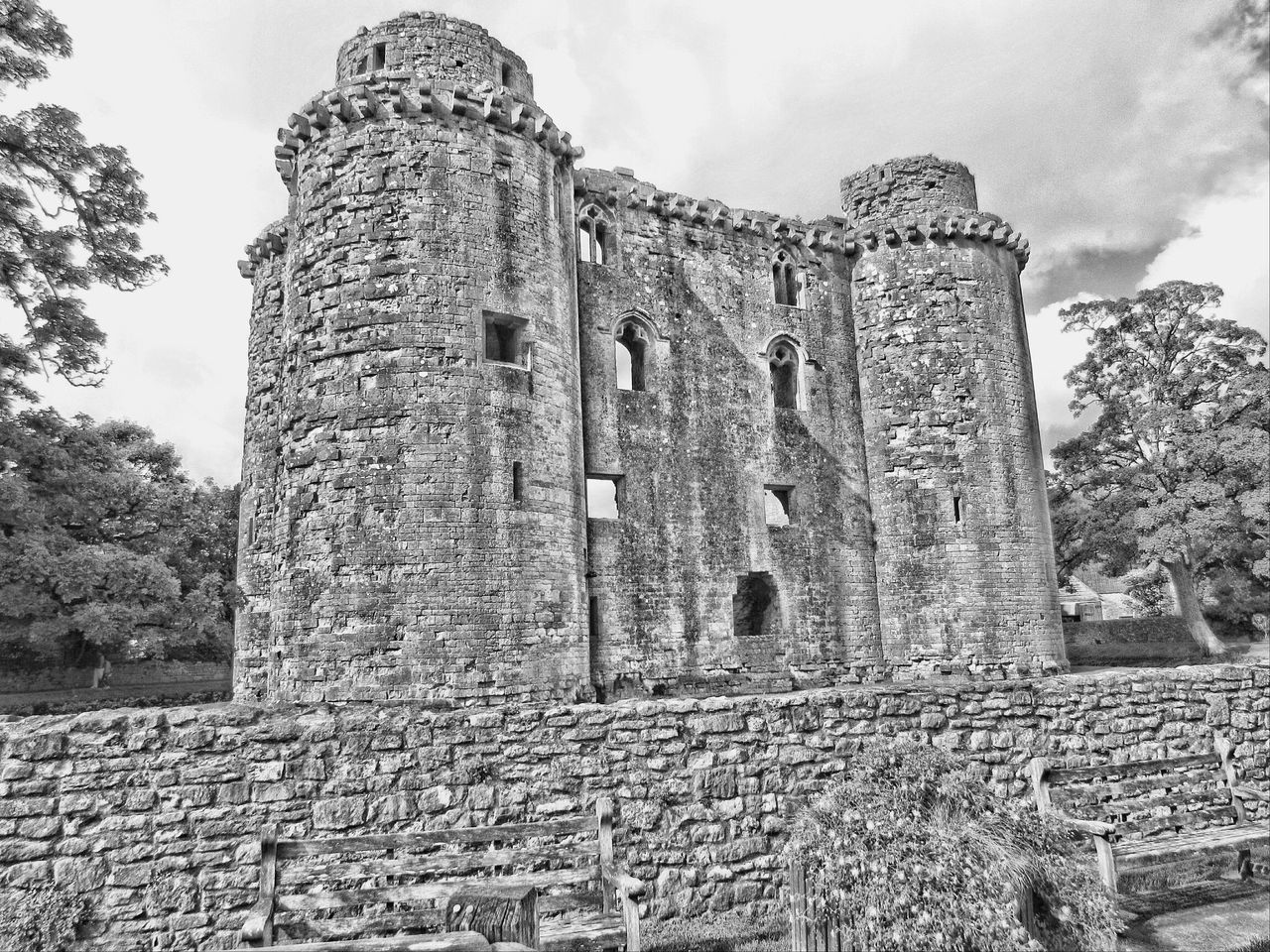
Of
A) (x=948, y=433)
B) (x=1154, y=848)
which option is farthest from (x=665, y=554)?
(x=1154, y=848)

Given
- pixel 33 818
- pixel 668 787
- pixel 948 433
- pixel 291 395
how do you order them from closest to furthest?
1. pixel 33 818
2. pixel 668 787
3. pixel 291 395
4. pixel 948 433

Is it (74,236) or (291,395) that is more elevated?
(74,236)

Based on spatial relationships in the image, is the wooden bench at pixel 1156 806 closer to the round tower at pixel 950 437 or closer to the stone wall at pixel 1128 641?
the round tower at pixel 950 437

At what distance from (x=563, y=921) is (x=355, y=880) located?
1.78 m

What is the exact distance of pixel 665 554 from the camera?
17.6m

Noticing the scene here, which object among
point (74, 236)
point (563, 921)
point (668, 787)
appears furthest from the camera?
point (74, 236)

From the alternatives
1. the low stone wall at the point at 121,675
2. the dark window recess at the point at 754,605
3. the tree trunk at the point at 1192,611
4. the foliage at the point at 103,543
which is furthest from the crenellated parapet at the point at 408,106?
the tree trunk at the point at 1192,611

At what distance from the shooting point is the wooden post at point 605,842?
6035 mm

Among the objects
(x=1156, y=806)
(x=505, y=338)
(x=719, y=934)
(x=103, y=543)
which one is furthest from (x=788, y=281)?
(x=103, y=543)

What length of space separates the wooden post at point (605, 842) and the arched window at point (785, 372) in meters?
14.8

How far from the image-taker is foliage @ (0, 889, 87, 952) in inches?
235

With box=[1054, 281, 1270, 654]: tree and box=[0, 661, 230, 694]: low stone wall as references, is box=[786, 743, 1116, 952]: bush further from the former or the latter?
box=[0, 661, 230, 694]: low stone wall

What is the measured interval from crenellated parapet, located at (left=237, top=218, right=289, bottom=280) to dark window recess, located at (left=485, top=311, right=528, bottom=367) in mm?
7213

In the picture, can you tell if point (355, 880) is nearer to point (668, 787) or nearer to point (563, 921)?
point (563, 921)
